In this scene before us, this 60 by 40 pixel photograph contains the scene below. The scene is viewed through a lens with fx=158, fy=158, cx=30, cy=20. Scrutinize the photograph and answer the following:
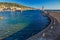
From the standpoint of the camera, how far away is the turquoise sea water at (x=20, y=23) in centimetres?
459

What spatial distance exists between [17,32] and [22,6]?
0.80m

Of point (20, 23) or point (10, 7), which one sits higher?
point (10, 7)

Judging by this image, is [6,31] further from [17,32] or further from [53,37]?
[53,37]

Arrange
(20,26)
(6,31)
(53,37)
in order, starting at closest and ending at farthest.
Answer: (53,37) → (6,31) → (20,26)

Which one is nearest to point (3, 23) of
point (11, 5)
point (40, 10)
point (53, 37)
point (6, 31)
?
point (6, 31)

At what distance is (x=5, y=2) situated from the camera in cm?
473

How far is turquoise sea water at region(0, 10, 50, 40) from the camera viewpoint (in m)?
4.59

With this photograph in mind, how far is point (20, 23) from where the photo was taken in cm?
509

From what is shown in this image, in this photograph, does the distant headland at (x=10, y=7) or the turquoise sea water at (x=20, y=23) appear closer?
the turquoise sea water at (x=20, y=23)

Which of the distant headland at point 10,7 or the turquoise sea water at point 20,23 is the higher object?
the distant headland at point 10,7

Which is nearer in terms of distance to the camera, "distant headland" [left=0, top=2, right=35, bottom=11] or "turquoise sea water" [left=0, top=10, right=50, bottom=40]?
"turquoise sea water" [left=0, top=10, right=50, bottom=40]

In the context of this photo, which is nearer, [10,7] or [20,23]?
[10,7]

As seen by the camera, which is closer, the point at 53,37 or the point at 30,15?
the point at 53,37

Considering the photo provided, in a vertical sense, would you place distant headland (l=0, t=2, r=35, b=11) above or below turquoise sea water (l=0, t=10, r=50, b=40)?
above
